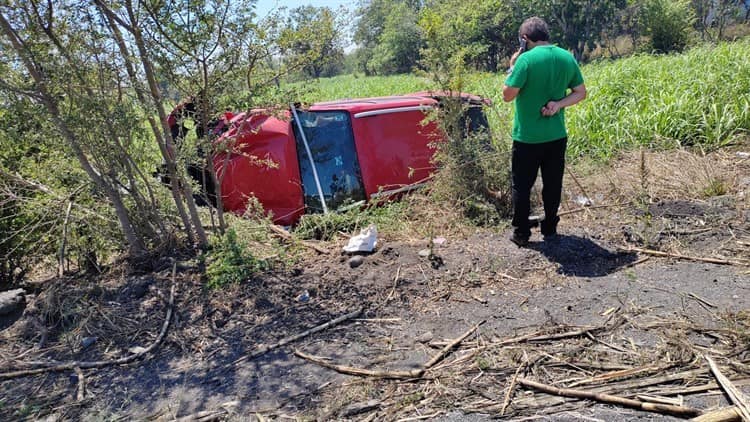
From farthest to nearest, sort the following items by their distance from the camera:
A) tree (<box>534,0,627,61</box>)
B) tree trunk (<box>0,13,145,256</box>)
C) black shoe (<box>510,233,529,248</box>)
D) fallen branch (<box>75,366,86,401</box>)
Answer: tree (<box>534,0,627,61</box>) → black shoe (<box>510,233,529,248</box>) → tree trunk (<box>0,13,145,256</box>) → fallen branch (<box>75,366,86,401</box>)

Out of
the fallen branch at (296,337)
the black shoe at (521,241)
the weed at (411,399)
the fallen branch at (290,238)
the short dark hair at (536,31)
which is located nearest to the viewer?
the weed at (411,399)

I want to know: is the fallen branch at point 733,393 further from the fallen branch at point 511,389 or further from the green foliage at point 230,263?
the green foliage at point 230,263

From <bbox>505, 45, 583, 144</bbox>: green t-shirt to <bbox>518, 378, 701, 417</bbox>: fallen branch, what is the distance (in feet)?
6.32

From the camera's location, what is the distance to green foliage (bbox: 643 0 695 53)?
963 inches

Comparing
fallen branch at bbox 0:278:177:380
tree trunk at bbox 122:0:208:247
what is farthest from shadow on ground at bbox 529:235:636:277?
fallen branch at bbox 0:278:177:380

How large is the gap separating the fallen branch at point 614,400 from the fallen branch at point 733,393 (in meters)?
0.15

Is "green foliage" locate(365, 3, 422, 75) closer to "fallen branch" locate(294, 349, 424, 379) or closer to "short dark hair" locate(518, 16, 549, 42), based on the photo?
"short dark hair" locate(518, 16, 549, 42)

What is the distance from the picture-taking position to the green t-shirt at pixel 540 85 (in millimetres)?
3365

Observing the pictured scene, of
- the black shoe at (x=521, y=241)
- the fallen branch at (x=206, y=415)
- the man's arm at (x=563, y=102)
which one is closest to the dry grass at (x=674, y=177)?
the man's arm at (x=563, y=102)

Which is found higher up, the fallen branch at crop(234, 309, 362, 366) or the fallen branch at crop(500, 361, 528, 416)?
the fallen branch at crop(234, 309, 362, 366)

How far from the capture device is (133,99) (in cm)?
335

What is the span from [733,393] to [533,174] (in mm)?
2005

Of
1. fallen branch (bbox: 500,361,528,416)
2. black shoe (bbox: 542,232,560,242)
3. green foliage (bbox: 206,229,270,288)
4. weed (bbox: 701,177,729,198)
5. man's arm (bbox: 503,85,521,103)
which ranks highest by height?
man's arm (bbox: 503,85,521,103)

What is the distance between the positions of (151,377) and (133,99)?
1.95 metres
